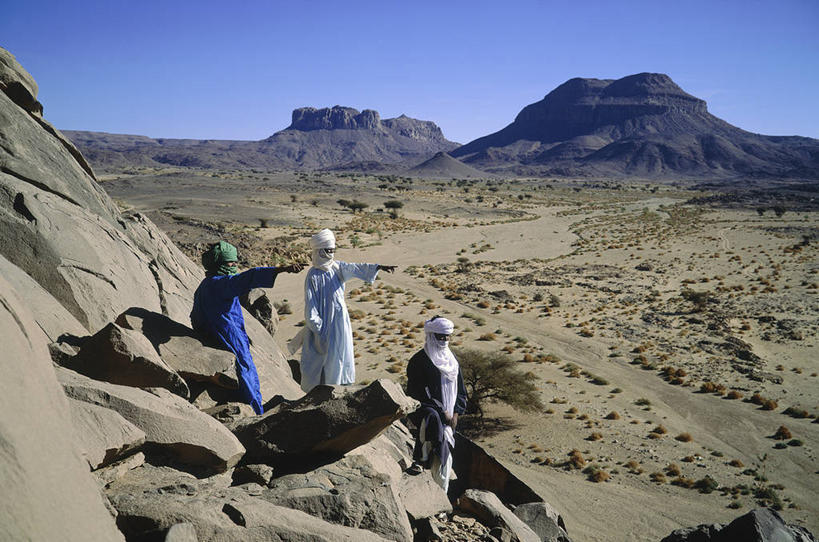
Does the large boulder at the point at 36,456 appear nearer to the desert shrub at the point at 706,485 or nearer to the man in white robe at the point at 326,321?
the man in white robe at the point at 326,321

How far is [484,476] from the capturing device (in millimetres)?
7453

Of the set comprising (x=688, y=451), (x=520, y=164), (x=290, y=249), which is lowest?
(x=688, y=451)

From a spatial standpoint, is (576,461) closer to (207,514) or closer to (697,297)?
(207,514)

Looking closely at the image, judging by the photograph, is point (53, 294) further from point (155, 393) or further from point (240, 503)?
point (240, 503)

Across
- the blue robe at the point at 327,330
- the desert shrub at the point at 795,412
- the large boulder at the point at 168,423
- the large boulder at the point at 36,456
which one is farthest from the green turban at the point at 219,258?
the desert shrub at the point at 795,412

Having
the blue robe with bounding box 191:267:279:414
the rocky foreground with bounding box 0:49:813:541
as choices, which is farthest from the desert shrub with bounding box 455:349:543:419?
the blue robe with bounding box 191:267:279:414

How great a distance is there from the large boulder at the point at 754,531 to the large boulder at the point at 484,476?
205 centimetres

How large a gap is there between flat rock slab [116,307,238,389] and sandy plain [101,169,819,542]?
553 cm

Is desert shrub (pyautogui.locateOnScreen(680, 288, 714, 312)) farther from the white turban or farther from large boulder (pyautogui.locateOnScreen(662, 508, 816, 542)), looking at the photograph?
the white turban

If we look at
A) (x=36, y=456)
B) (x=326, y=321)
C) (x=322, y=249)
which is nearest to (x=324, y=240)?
(x=322, y=249)

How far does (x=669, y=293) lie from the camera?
2378 centimetres

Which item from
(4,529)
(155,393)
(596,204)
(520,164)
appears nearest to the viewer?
(4,529)

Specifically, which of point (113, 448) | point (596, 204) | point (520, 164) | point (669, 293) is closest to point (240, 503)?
point (113, 448)

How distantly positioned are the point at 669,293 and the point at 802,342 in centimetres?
670
